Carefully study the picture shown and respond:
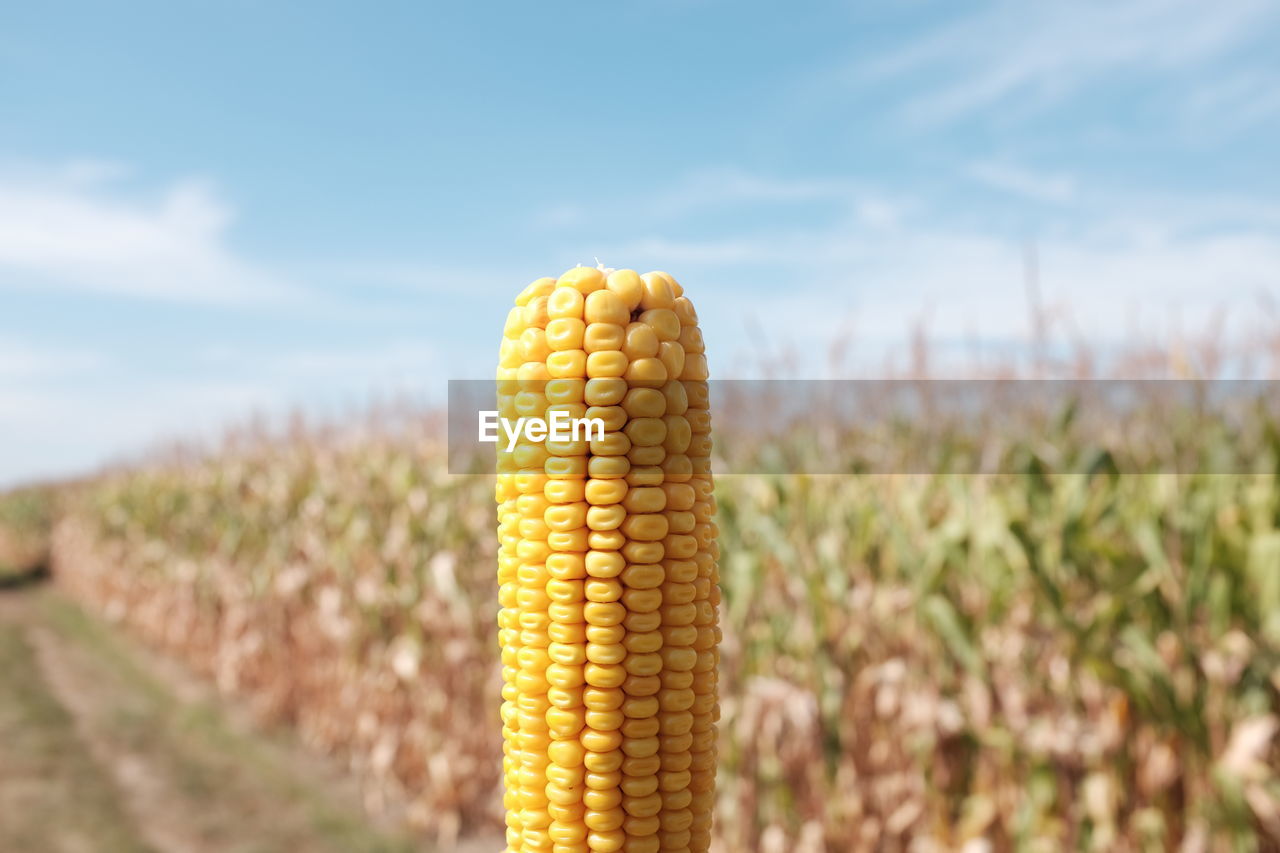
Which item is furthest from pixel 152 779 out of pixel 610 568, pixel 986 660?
pixel 610 568

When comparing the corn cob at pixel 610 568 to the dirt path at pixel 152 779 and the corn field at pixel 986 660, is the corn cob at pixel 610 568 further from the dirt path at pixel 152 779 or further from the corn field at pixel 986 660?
the dirt path at pixel 152 779

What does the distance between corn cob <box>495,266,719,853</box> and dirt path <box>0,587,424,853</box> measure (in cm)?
665

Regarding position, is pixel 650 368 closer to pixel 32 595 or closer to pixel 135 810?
pixel 135 810

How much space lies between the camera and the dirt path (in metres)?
8.15

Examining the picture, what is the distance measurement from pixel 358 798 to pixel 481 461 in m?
3.14

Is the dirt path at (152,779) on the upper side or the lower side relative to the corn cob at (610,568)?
lower

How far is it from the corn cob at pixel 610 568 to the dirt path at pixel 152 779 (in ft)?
21.8

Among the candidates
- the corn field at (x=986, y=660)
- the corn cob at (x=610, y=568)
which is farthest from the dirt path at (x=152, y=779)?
the corn cob at (x=610, y=568)

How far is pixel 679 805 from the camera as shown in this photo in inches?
70.1

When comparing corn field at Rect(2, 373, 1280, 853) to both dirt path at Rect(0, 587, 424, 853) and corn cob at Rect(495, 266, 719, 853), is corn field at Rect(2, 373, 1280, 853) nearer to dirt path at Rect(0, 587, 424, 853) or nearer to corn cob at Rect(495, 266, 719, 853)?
dirt path at Rect(0, 587, 424, 853)

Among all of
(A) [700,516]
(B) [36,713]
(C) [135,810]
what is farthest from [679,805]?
(B) [36,713]

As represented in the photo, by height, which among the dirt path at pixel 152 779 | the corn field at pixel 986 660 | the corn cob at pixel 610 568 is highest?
the corn cob at pixel 610 568

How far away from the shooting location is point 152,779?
959 centimetres

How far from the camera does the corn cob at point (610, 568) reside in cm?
169
